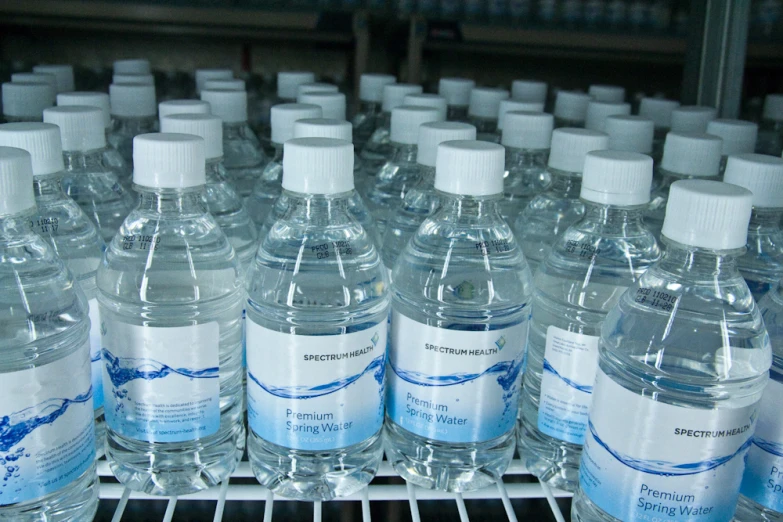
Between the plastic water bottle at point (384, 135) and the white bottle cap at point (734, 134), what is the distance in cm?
50

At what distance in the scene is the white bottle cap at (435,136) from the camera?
3.00 feet

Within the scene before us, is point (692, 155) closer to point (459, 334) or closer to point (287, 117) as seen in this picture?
point (459, 334)

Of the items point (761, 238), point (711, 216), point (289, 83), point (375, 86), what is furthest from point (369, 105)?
point (711, 216)

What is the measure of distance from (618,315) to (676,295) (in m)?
0.06

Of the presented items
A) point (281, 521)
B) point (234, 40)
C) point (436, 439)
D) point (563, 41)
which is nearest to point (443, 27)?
point (563, 41)

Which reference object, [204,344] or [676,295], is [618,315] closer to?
[676,295]

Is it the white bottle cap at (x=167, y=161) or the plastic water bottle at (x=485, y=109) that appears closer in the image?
the white bottle cap at (x=167, y=161)

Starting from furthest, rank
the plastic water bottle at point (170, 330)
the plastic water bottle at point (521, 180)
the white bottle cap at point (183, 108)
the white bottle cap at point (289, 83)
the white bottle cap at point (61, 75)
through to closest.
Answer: the white bottle cap at point (289, 83)
the white bottle cap at point (61, 75)
the plastic water bottle at point (521, 180)
the white bottle cap at point (183, 108)
the plastic water bottle at point (170, 330)

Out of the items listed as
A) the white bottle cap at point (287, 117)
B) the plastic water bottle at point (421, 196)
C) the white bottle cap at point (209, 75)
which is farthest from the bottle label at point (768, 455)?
the white bottle cap at point (209, 75)

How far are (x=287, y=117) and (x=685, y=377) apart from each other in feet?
2.09

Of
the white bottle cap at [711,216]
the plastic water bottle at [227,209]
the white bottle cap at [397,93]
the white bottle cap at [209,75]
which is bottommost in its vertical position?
the plastic water bottle at [227,209]

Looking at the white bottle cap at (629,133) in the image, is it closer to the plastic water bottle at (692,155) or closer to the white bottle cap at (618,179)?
the plastic water bottle at (692,155)

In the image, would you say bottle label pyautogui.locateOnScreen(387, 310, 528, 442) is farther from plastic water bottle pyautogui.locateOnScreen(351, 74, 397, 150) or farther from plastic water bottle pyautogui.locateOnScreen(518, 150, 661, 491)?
plastic water bottle pyautogui.locateOnScreen(351, 74, 397, 150)

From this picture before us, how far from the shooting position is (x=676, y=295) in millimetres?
717
